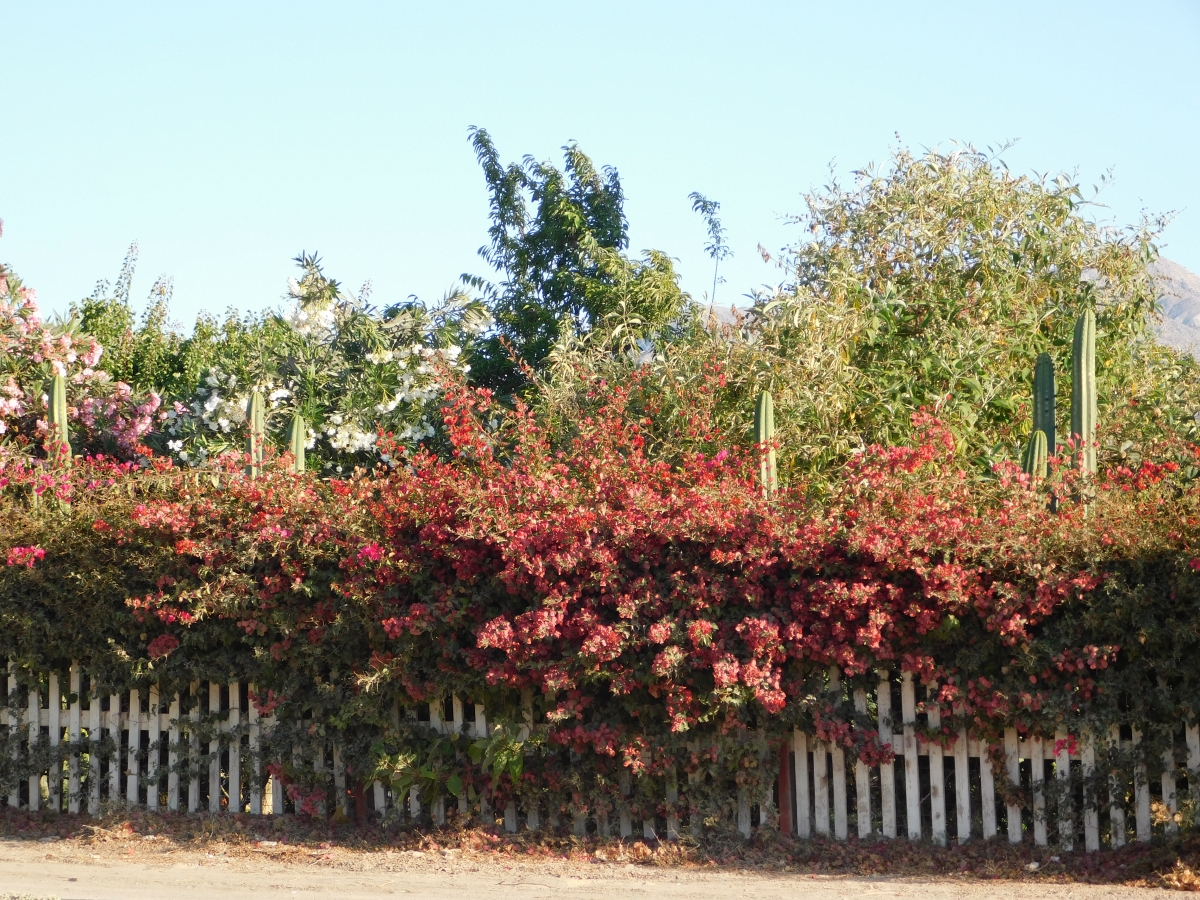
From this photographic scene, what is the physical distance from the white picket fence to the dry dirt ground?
0.45 meters

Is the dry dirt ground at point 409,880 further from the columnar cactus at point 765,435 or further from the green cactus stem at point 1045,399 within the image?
the green cactus stem at point 1045,399

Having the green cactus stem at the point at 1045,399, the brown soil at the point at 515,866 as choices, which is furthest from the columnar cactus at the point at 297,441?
the green cactus stem at the point at 1045,399

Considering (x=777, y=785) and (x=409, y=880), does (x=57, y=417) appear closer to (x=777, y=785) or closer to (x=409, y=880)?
(x=409, y=880)

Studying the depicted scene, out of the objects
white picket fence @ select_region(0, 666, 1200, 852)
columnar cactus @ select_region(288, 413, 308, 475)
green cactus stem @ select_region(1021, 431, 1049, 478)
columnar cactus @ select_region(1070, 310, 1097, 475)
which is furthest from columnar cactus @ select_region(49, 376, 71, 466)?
columnar cactus @ select_region(1070, 310, 1097, 475)

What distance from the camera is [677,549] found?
6.50 m

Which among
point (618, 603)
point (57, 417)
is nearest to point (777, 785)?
point (618, 603)

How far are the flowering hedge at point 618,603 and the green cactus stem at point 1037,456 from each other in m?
0.20

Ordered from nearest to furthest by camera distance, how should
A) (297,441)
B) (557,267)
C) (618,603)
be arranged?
(618,603) → (297,441) → (557,267)

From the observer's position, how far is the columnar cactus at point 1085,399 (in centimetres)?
706

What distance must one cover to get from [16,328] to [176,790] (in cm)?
656

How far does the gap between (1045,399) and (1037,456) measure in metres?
0.67

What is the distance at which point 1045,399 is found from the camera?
7.73 metres

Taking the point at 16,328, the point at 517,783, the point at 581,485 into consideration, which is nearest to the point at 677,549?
the point at 581,485

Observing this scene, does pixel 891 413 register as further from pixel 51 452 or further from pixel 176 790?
pixel 51 452
